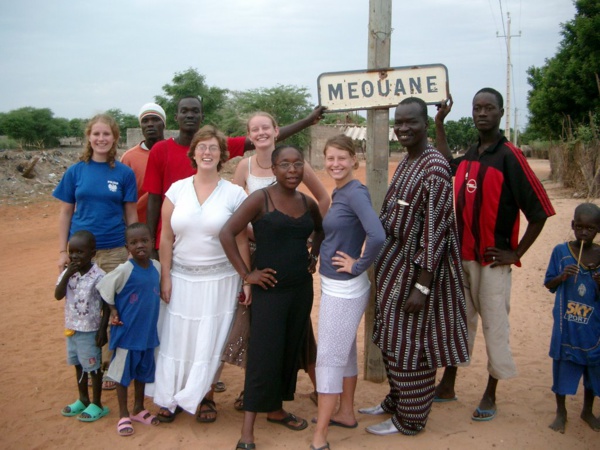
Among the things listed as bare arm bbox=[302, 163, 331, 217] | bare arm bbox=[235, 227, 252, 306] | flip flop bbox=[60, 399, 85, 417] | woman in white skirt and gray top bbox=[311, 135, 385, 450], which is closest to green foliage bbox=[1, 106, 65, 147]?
flip flop bbox=[60, 399, 85, 417]

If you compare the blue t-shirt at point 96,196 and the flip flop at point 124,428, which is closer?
the flip flop at point 124,428

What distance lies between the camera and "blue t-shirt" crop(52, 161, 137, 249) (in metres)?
4.01

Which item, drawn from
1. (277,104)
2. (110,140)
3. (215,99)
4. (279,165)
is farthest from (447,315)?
(215,99)

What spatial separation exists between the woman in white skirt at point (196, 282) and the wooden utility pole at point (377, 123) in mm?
1124

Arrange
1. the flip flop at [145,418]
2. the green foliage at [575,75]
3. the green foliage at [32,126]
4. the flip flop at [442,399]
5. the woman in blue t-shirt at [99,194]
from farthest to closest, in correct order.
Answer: the green foliage at [32,126]
the green foliage at [575,75]
the flip flop at [442,399]
the woman in blue t-shirt at [99,194]
the flip flop at [145,418]

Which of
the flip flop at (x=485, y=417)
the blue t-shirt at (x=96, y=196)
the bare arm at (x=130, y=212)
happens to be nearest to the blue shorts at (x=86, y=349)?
the blue t-shirt at (x=96, y=196)

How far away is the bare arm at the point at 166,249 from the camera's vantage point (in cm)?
363

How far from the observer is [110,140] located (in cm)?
406

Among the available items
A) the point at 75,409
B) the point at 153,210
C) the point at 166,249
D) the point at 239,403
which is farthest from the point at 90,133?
the point at 239,403

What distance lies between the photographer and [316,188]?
3.89 metres

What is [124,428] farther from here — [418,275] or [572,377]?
[572,377]

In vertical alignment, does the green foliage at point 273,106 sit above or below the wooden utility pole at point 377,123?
above

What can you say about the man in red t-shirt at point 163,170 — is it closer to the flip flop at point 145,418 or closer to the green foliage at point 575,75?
the flip flop at point 145,418

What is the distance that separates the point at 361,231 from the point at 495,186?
973mm
